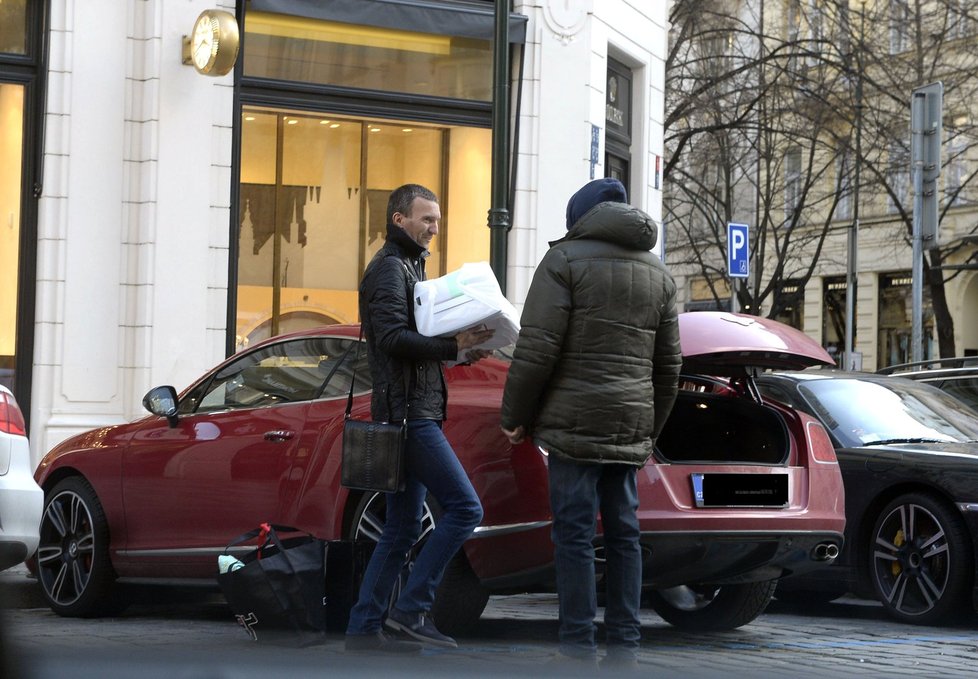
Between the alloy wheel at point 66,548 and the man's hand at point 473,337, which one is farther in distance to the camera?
the alloy wheel at point 66,548

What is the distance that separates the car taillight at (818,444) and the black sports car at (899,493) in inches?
43.2

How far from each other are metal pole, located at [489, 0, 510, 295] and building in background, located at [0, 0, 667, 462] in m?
3.87

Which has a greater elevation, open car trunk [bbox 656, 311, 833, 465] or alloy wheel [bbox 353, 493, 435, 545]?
open car trunk [bbox 656, 311, 833, 465]

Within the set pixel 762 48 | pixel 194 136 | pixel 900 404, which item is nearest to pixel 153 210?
pixel 194 136

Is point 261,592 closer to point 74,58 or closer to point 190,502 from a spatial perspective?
point 190,502

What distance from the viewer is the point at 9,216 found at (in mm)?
12562

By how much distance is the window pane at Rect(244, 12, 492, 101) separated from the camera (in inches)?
523

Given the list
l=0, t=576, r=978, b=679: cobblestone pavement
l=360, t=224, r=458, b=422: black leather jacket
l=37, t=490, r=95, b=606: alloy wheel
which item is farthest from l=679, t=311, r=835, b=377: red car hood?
l=37, t=490, r=95, b=606: alloy wheel

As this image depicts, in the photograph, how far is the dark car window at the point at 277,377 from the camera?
702 cm

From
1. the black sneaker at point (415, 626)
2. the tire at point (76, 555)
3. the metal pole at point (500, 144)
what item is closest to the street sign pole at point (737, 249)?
the metal pole at point (500, 144)

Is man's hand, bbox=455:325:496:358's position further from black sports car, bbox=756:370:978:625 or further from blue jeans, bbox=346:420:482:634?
black sports car, bbox=756:370:978:625

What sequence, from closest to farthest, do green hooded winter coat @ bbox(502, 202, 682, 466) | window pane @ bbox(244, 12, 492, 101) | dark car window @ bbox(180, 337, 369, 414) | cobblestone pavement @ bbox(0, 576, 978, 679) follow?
cobblestone pavement @ bbox(0, 576, 978, 679)
green hooded winter coat @ bbox(502, 202, 682, 466)
dark car window @ bbox(180, 337, 369, 414)
window pane @ bbox(244, 12, 492, 101)

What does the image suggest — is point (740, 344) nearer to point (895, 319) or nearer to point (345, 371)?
point (345, 371)

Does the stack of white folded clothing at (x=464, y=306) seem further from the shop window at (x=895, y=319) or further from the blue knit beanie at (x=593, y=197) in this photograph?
the shop window at (x=895, y=319)
